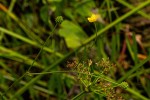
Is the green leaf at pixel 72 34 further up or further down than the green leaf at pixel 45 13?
further down

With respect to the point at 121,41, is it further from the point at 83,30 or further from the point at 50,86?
the point at 50,86

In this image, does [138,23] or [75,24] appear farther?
[138,23]

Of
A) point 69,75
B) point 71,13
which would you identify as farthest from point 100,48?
point 71,13

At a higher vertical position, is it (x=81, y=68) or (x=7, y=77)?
(x=7, y=77)

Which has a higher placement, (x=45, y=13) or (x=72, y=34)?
(x=45, y=13)

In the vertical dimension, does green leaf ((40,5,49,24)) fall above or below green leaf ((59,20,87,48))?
above

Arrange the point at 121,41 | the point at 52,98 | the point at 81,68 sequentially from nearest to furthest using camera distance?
the point at 81,68, the point at 52,98, the point at 121,41

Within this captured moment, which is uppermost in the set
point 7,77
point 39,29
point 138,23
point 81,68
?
point 39,29

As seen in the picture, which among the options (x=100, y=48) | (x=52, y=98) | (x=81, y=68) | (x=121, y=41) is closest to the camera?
(x=81, y=68)
